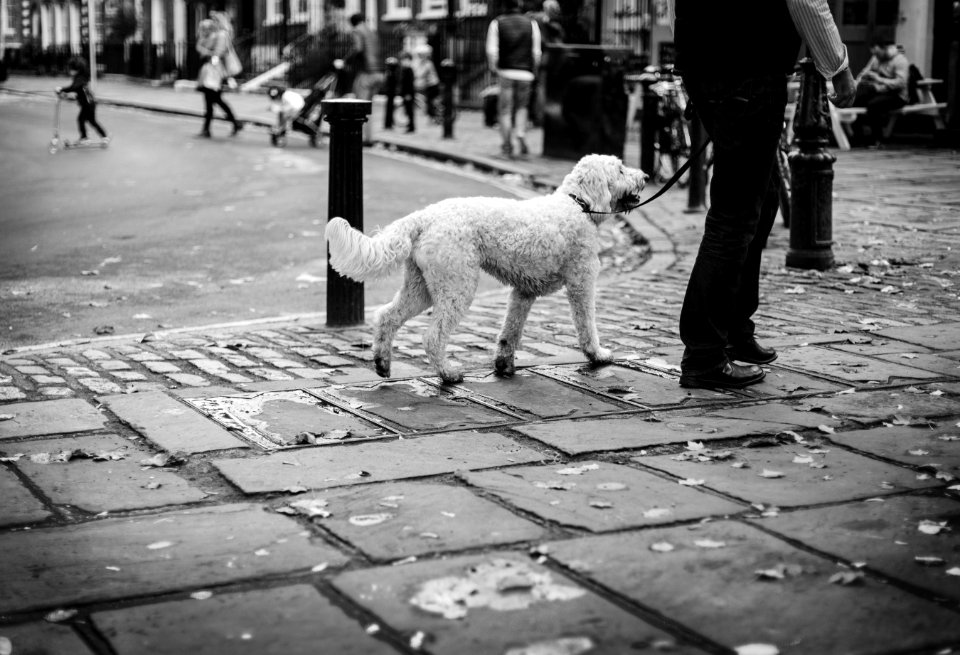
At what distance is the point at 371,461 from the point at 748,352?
212cm

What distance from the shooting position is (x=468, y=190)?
14062 mm

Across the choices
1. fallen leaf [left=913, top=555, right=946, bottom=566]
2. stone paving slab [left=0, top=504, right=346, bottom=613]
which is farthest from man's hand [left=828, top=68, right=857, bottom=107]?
stone paving slab [left=0, top=504, right=346, bottom=613]

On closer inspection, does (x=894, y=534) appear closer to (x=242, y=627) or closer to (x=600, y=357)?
(x=242, y=627)

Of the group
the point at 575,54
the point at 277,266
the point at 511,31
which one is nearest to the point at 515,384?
the point at 277,266

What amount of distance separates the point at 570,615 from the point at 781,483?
1319 millimetres

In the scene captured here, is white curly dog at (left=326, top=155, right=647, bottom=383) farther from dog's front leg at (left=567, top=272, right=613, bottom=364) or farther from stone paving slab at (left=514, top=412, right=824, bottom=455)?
stone paving slab at (left=514, top=412, right=824, bottom=455)

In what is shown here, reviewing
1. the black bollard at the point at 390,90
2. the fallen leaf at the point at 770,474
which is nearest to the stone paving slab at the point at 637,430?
the fallen leaf at the point at 770,474

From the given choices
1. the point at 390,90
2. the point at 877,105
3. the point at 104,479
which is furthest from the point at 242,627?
the point at 390,90

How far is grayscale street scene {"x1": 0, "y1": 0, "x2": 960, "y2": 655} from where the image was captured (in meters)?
3.10

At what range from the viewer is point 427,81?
86.3ft

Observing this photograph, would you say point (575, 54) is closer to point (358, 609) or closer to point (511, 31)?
point (511, 31)

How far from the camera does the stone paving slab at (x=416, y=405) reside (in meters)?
4.92

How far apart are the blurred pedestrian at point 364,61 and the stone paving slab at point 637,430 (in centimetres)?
1548

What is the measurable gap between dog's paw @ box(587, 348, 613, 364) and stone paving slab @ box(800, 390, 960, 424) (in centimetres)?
99
